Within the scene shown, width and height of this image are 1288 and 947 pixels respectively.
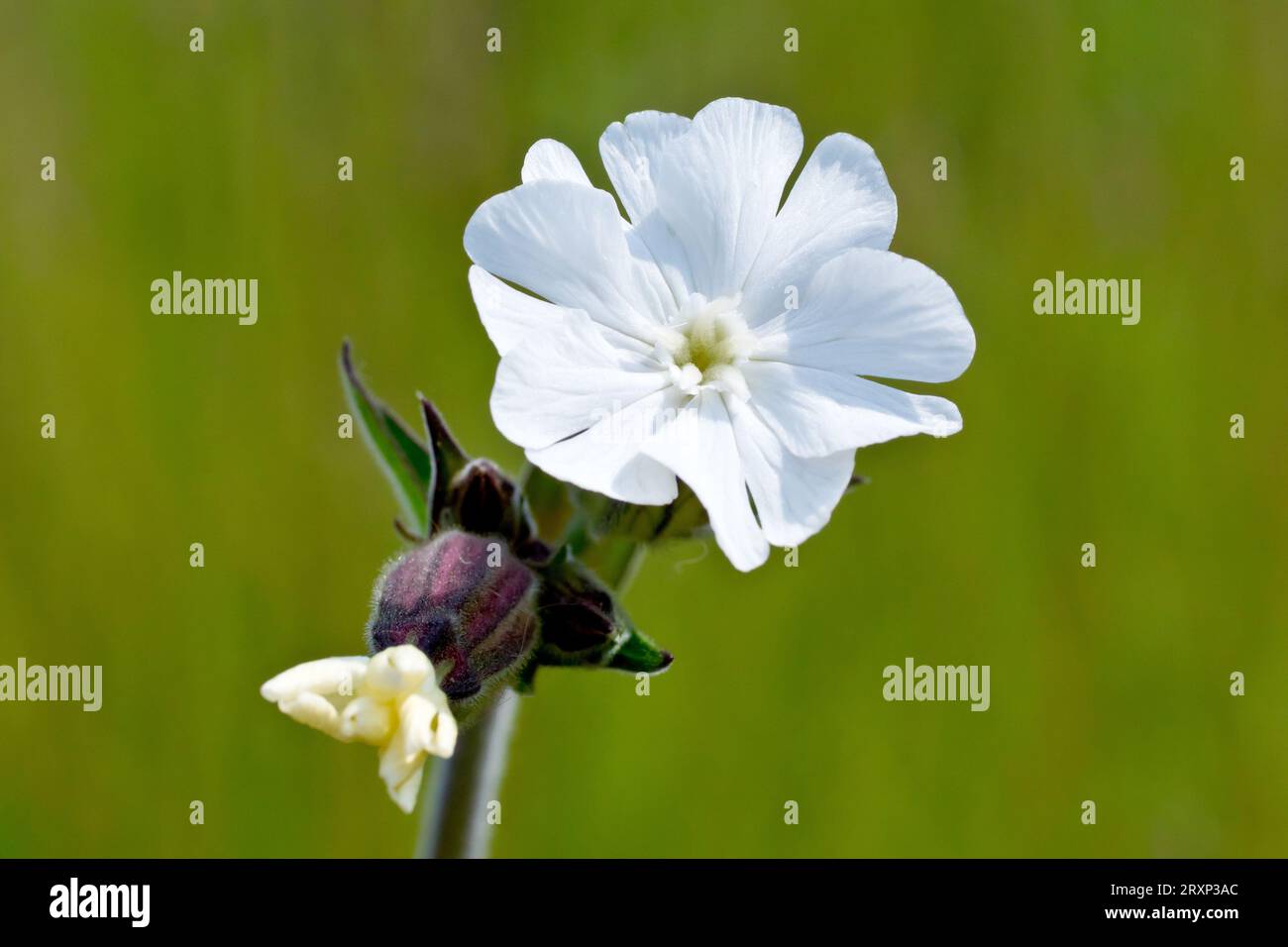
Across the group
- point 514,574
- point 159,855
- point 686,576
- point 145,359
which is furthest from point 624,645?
point 145,359

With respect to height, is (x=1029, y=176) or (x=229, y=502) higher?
(x=1029, y=176)

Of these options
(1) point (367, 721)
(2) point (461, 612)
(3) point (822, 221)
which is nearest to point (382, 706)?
(1) point (367, 721)

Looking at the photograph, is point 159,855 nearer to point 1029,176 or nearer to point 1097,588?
point 1097,588

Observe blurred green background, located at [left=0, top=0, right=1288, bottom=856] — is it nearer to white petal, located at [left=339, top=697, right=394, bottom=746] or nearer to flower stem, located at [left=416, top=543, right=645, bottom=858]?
flower stem, located at [left=416, top=543, right=645, bottom=858]

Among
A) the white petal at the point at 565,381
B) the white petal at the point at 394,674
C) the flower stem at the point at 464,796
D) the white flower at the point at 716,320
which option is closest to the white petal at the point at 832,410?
the white flower at the point at 716,320

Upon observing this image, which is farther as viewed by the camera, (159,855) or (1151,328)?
(1151,328)

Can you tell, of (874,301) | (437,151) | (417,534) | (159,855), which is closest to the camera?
(874,301)

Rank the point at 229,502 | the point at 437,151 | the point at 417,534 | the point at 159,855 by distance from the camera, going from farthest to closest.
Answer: the point at 437,151
the point at 229,502
the point at 159,855
the point at 417,534

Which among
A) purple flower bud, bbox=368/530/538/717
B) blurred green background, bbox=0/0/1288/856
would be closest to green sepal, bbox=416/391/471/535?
purple flower bud, bbox=368/530/538/717

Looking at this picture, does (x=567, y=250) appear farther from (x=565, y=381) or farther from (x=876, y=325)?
(x=876, y=325)
